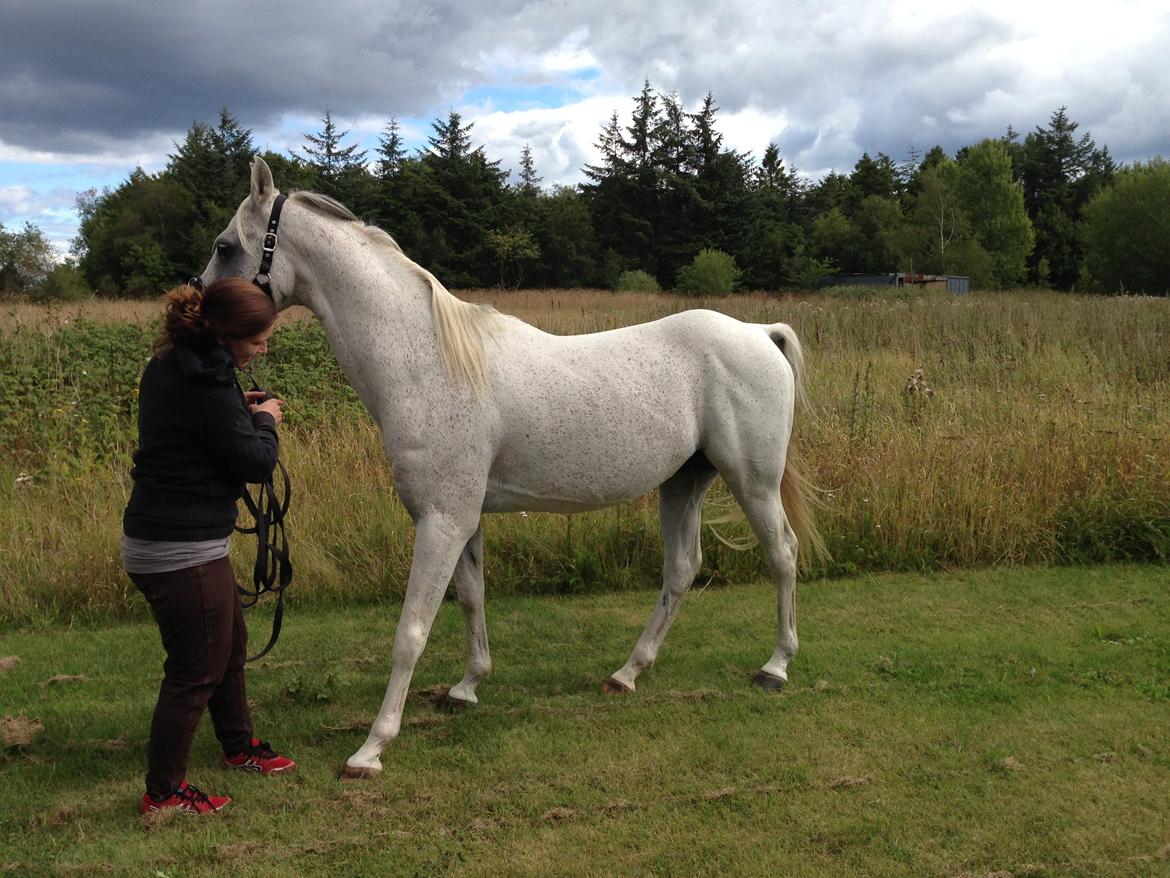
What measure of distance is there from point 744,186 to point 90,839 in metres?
39.4

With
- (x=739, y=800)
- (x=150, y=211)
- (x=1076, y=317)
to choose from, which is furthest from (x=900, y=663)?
(x=150, y=211)

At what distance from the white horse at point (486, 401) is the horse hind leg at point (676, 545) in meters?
0.09

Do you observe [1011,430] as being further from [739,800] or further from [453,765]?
[453,765]

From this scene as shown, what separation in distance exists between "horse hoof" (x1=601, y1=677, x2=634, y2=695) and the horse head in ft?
7.22

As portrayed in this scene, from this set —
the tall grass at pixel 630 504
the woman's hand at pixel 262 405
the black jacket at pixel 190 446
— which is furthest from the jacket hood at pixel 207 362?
the tall grass at pixel 630 504

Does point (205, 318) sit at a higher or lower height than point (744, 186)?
lower

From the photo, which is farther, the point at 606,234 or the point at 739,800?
the point at 606,234

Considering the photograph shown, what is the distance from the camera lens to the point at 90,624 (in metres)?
4.66

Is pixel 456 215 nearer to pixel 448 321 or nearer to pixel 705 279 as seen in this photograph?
pixel 705 279

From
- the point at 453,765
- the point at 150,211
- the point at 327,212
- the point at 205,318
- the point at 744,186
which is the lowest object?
the point at 453,765

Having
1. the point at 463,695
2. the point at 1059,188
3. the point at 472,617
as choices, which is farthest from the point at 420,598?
the point at 1059,188

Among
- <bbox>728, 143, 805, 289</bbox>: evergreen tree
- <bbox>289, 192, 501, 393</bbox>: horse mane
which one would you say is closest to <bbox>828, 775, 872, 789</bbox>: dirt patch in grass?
<bbox>289, 192, 501, 393</bbox>: horse mane

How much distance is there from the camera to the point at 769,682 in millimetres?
3805

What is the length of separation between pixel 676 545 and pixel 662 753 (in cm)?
111
